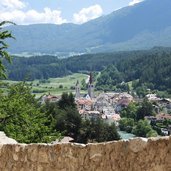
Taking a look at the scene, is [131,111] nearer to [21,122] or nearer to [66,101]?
[66,101]

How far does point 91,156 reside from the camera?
5.56 metres

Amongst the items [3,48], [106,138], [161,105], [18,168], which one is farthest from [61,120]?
[161,105]

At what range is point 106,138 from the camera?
36.5 m

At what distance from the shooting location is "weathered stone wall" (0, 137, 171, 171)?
5.00 metres

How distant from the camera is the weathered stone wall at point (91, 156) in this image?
5.00m

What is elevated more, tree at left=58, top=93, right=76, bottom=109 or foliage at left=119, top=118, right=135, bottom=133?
tree at left=58, top=93, right=76, bottom=109

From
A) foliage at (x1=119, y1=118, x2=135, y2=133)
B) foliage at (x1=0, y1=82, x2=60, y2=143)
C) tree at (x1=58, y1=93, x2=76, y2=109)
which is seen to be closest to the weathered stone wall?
foliage at (x1=0, y1=82, x2=60, y2=143)

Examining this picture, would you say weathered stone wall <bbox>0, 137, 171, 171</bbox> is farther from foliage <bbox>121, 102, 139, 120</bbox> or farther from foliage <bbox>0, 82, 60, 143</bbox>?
foliage <bbox>121, 102, 139, 120</bbox>

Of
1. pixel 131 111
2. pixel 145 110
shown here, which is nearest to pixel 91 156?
pixel 145 110

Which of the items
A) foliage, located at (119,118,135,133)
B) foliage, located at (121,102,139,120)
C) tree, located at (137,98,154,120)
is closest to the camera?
foliage, located at (119,118,135,133)

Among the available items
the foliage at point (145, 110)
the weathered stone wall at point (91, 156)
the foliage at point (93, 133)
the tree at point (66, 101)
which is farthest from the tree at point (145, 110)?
the weathered stone wall at point (91, 156)

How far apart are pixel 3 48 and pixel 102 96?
4334 inches

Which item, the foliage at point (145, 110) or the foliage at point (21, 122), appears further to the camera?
the foliage at point (145, 110)

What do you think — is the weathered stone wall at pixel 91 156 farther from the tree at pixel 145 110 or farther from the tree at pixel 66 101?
the tree at pixel 145 110
